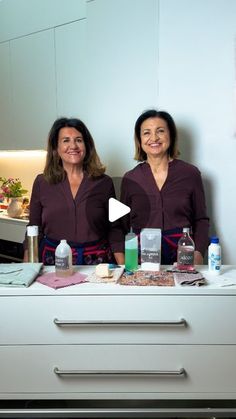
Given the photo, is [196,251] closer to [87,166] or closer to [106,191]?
[106,191]

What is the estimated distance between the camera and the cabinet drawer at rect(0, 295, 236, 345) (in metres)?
1.43

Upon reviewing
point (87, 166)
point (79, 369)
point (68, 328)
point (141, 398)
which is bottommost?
point (141, 398)

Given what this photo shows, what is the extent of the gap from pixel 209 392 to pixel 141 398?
266 millimetres

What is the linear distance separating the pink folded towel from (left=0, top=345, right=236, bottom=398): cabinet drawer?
24 cm

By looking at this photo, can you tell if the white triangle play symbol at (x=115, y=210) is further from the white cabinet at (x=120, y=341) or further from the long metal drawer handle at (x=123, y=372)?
the long metal drawer handle at (x=123, y=372)

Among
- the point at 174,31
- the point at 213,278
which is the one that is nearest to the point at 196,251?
the point at 213,278

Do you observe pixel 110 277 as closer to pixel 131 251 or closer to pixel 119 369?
pixel 131 251

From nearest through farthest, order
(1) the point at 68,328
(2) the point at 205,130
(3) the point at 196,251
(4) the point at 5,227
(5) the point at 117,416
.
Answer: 1. (5) the point at 117,416
2. (1) the point at 68,328
3. (3) the point at 196,251
4. (2) the point at 205,130
5. (4) the point at 5,227

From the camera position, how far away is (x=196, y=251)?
1.84 m

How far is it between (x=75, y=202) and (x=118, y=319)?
63 cm

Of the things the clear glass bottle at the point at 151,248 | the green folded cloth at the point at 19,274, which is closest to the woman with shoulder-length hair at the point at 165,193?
the clear glass bottle at the point at 151,248

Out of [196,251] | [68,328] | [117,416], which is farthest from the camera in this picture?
[196,251]

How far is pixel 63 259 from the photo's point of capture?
1555 mm

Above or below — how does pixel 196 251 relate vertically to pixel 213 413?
above
